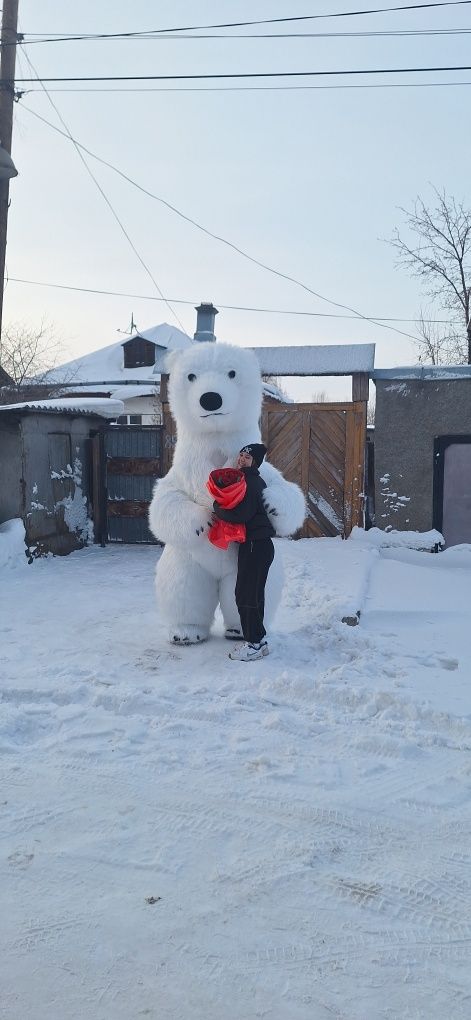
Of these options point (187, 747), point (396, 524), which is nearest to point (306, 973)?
point (187, 747)

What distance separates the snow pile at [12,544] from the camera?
7820 mm

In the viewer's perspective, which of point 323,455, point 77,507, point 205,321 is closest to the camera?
point 323,455

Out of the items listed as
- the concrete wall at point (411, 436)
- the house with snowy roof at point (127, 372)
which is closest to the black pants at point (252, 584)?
the concrete wall at point (411, 436)

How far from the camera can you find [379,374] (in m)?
8.65

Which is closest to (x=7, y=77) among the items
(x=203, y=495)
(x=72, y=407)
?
(x=72, y=407)

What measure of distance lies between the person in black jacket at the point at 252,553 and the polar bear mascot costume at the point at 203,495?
0.38 ft

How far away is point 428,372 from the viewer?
27.6 feet

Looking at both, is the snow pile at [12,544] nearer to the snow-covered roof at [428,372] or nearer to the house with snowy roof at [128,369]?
the snow-covered roof at [428,372]

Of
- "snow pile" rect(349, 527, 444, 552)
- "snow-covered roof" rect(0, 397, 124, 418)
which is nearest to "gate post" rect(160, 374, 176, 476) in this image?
"snow-covered roof" rect(0, 397, 124, 418)

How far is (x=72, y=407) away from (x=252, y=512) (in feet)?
16.5

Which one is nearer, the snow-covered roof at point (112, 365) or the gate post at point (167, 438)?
the gate post at point (167, 438)

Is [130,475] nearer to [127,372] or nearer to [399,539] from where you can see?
[399,539]

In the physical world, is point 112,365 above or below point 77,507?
above

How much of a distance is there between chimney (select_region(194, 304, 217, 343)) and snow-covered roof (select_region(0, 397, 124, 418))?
10.5 ft
